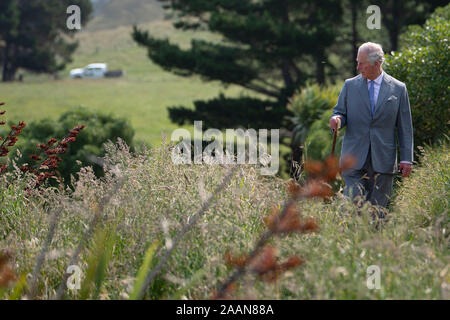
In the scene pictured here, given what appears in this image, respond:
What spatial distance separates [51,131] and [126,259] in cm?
783

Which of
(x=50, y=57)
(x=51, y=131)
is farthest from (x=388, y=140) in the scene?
(x=50, y=57)

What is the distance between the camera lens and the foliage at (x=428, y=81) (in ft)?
24.7

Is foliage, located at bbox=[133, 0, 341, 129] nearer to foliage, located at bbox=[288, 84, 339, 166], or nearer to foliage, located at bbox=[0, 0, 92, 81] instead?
foliage, located at bbox=[288, 84, 339, 166]

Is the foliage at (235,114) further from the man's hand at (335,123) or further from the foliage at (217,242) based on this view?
the foliage at (217,242)

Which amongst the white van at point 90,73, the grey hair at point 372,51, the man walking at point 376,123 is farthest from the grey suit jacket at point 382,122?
the white van at point 90,73

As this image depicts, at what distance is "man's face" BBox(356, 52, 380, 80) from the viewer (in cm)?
496

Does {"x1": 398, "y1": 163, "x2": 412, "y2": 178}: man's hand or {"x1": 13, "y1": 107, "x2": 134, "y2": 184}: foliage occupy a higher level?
{"x1": 398, "y1": 163, "x2": 412, "y2": 178}: man's hand

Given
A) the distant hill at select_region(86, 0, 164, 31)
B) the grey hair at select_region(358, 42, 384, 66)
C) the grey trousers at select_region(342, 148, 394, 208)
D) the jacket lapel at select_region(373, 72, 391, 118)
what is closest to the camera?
the grey hair at select_region(358, 42, 384, 66)

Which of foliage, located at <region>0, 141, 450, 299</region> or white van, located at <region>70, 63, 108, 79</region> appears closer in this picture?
foliage, located at <region>0, 141, 450, 299</region>

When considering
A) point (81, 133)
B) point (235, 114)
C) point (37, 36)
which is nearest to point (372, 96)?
point (81, 133)

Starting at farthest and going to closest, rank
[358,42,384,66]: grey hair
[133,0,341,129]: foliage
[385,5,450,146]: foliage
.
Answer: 1. [133,0,341,129]: foliage
2. [385,5,450,146]: foliage
3. [358,42,384,66]: grey hair

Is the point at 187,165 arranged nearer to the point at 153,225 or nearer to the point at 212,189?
the point at 212,189

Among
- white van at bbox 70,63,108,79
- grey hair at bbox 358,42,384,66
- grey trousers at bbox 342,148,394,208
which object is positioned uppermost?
grey hair at bbox 358,42,384,66

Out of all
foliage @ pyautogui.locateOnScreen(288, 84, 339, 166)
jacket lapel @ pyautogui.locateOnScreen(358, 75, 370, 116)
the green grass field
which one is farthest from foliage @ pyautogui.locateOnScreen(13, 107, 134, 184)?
the green grass field
